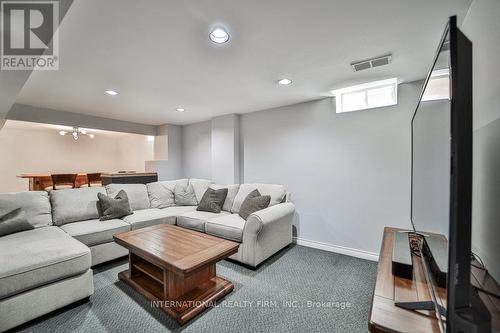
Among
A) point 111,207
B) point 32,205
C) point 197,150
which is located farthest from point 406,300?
point 197,150

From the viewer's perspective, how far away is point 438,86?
39.8 inches

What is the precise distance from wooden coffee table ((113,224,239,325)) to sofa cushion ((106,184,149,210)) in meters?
1.23

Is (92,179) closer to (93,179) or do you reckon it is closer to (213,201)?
(93,179)

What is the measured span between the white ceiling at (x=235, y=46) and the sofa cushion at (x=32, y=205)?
4.43 ft

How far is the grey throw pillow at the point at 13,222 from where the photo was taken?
2.17m

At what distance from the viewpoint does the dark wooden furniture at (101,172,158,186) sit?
4.37 meters

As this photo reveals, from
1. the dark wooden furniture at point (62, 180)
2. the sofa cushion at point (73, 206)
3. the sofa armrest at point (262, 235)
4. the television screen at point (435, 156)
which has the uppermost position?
the television screen at point (435, 156)

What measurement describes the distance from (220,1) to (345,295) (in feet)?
8.47

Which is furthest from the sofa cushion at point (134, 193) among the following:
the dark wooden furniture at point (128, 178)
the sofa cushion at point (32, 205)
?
the dark wooden furniture at point (128, 178)

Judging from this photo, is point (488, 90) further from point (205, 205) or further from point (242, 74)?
point (205, 205)

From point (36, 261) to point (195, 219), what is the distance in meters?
1.67

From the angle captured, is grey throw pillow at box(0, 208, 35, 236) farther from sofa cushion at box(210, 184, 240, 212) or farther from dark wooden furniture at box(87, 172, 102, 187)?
dark wooden furniture at box(87, 172, 102, 187)

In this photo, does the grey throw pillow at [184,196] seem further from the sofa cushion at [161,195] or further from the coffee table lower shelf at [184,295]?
the coffee table lower shelf at [184,295]

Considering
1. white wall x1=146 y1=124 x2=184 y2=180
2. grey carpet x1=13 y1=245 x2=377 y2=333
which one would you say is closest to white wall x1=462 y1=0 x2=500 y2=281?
grey carpet x1=13 y1=245 x2=377 y2=333
